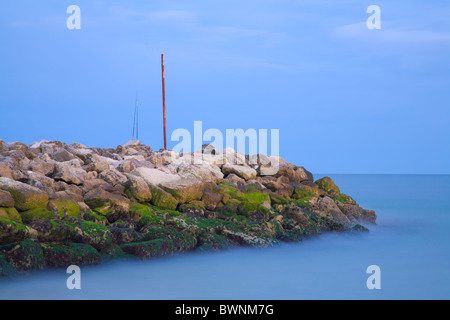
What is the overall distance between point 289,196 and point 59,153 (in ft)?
21.1

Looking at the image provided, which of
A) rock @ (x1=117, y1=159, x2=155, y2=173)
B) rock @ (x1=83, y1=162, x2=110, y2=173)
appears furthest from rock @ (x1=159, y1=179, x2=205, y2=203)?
rock @ (x1=83, y1=162, x2=110, y2=173)

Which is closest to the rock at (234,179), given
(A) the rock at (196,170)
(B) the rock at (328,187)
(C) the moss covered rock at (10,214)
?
(A) the rock at (196,170)

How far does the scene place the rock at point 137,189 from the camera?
496 inches

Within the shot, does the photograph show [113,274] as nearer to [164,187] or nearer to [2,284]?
[2,284]

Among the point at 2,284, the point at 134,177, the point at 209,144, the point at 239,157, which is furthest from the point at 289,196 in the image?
the point at 2,284

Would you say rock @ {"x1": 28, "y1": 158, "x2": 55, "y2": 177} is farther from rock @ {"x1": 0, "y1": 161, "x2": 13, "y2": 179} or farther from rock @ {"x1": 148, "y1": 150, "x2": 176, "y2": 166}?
rock @ {"x1": 148, "y1": 150, "x2": 176, "y2": 166}

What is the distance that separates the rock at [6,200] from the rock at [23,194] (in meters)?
0.23

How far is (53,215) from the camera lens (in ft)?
35.2

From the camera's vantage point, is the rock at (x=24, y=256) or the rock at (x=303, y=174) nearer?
the rock at (x=24, y=256)

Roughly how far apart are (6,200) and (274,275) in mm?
5043

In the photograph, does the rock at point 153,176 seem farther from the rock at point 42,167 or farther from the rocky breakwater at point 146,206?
the rock at point 42,167

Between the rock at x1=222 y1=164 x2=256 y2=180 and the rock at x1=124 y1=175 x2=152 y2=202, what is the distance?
3983 millimetres

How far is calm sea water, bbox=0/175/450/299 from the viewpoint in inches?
359

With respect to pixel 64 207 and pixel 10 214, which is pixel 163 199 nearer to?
pixel 64 207
